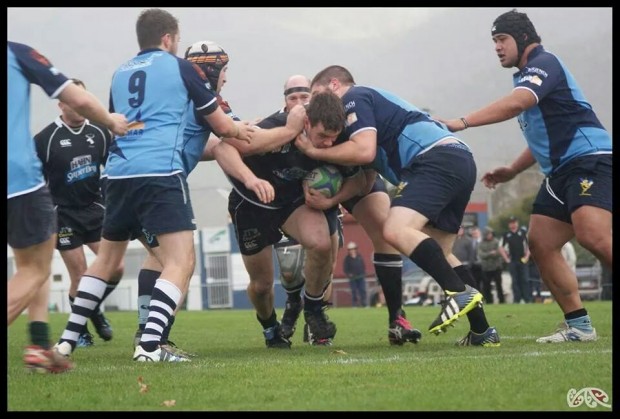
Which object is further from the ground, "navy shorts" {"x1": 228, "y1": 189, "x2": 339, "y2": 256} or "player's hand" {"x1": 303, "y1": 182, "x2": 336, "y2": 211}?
"player's hand" {"x1": 303, "y1": 182, "x2": 336, "y2": 211}

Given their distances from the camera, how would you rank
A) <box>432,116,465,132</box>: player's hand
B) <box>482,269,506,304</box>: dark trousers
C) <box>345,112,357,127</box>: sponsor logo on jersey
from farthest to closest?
<box>482,269,506,304</box>: dark trousers → <box>432,116,465,132</box>: player's hand → <box>345,112,357,127</box>: sponsor logo on jersey

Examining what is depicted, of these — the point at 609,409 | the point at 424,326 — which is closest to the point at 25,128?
the point at 609,409

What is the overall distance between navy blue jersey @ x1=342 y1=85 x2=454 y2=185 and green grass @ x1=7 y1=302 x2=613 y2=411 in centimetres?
149

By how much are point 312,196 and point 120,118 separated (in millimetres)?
2141

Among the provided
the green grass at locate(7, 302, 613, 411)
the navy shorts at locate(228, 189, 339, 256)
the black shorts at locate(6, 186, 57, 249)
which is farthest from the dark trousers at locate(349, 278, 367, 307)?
the black shorts at locate(6, 186, 57, 249)

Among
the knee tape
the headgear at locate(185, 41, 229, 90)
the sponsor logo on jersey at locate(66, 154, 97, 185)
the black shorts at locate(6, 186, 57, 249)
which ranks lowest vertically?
the knee tape

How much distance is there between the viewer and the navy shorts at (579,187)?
322 inches

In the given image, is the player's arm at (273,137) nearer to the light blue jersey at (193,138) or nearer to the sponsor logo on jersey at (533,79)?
the light blue jersey at (193,138)

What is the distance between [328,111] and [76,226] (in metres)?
3.89

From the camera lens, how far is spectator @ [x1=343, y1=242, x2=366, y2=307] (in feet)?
94.1

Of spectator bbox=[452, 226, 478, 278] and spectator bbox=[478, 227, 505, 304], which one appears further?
spectator bbox=[452, 226, 478, 278]

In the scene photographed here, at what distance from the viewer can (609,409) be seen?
4891mm

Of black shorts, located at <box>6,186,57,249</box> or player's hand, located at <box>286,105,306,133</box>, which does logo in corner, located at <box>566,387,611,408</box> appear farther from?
player's hand, located at <box>286,105,306,133</box>

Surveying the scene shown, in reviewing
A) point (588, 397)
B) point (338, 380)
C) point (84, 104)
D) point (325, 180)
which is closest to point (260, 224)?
point (325, 180)
